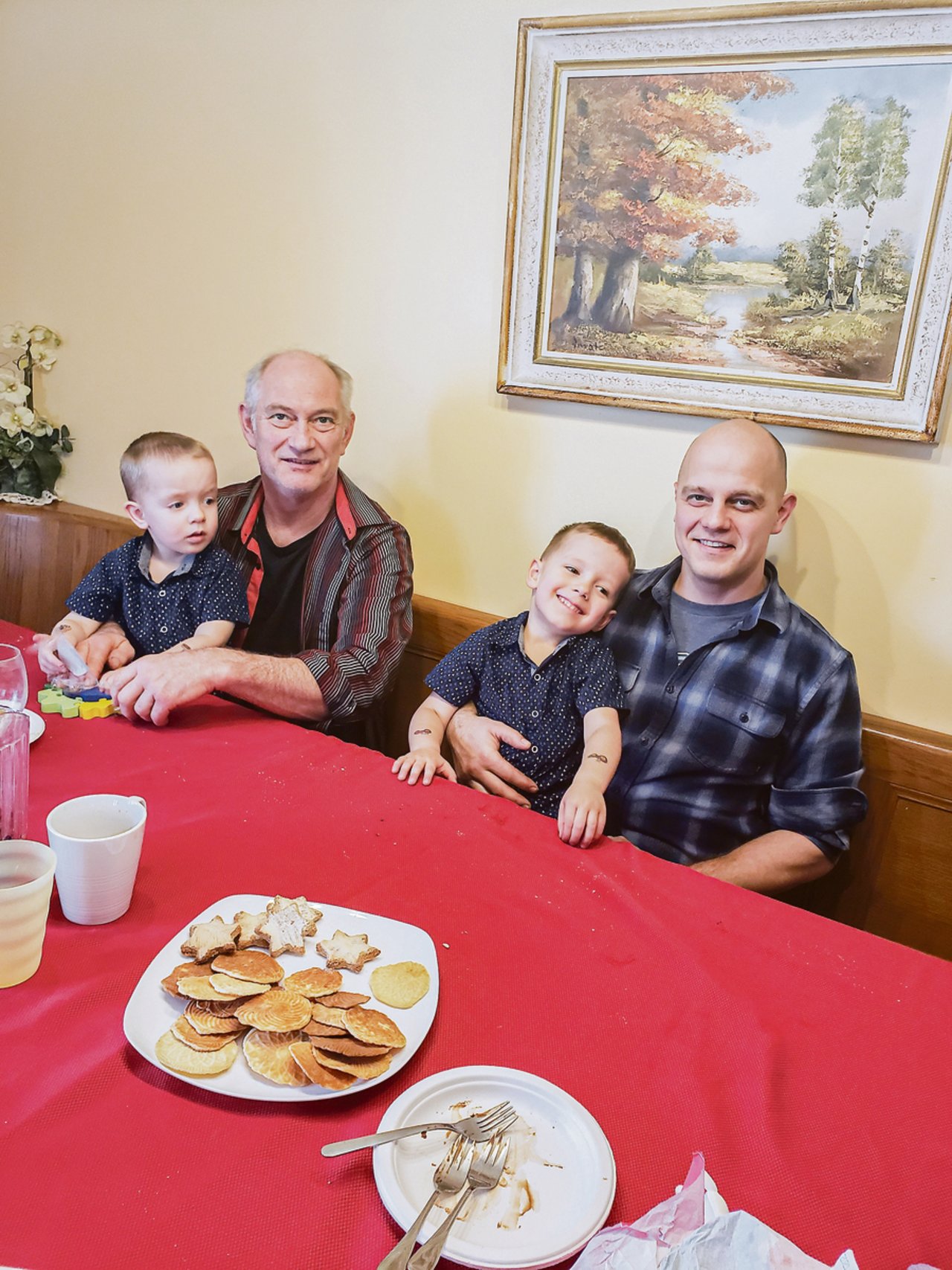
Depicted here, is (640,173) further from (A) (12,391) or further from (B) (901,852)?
(A) (12,391)

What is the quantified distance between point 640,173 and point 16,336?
211 centimetres

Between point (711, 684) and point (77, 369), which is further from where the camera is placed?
point (77, 369)

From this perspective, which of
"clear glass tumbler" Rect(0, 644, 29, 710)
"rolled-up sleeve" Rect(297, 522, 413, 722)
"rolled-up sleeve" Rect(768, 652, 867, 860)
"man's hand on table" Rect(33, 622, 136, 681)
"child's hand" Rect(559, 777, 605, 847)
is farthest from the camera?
"rolled-up sleeve" Rect(297, 522, 413, 722)

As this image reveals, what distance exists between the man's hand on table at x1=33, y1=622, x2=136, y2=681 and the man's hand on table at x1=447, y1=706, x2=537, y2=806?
0.72 metres

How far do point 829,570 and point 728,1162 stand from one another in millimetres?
1466

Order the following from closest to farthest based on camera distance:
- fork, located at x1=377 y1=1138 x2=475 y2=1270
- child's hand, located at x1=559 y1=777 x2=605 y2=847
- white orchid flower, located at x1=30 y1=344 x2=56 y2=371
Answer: fork, located at x1=377 y1=1138 x2=475 y2=1270 < child's hand, located at x1=559 y1=777 x2=605 y2=847 < white orchid flower, located at x1=30 y1=344 x2=56 y2=371

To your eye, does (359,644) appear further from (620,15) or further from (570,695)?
(620,15)

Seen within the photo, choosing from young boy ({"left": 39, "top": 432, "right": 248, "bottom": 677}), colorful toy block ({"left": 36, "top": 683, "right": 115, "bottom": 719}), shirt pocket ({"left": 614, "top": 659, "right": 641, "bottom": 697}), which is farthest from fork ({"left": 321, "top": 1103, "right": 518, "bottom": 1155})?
young boy ({"left": 39, "top": 432, "right": 248, "bottom": 677})

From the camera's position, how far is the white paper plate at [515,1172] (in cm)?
77

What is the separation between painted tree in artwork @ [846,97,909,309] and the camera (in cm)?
182

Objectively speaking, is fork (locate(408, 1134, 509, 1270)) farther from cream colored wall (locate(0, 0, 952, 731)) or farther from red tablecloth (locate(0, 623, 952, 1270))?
cream colored wall (locate(0, 0, 952, 731))

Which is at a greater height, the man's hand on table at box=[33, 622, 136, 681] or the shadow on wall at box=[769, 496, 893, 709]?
the shadow on wall at box=[769, 496, 893, 709]

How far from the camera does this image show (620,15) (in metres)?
2.01

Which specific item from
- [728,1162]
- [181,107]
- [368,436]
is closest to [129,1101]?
[728,1162]
